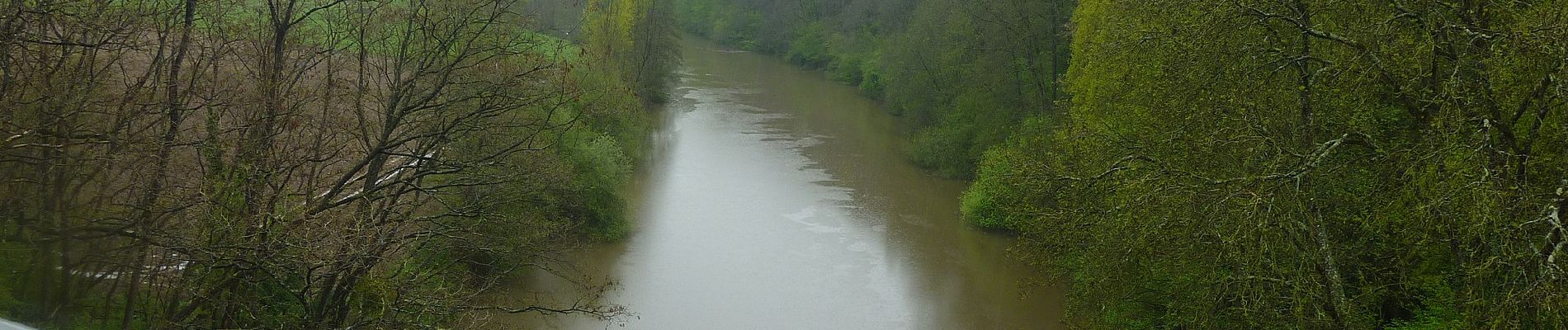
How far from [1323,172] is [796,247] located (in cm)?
1392

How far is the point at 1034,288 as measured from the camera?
60.6ft

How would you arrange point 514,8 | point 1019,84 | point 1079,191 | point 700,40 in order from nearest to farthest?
point 1079,191, point 514,8, point 1019,84, point 700,40

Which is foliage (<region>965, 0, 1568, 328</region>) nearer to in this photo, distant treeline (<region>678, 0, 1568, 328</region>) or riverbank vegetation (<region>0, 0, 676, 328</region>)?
distant treeline (<region>678, 0, 1568, 328</region>)

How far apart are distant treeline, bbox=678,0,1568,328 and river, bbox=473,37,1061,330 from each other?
4032mm

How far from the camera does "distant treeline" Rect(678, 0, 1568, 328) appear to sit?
21.5 ft

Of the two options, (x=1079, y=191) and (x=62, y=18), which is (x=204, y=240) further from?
(x=1079, y=191)

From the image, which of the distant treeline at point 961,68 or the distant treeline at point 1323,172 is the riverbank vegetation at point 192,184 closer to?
the distant treeline at point 1323,172

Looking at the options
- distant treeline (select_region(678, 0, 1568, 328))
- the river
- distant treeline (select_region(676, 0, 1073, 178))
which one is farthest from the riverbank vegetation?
distant treeline (select_region(676, 0, 1073, 178))

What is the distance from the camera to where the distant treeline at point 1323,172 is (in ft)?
21.5

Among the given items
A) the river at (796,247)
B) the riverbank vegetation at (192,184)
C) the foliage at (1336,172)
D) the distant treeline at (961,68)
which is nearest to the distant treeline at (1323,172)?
the foliage at (1336,172)

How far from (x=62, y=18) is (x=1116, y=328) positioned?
9369mm

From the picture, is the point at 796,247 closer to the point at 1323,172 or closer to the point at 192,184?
the point at 192,184

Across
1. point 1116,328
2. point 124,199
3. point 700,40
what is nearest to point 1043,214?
point 1116,328

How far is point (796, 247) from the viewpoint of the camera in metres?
21.4
